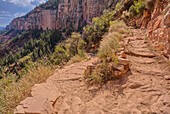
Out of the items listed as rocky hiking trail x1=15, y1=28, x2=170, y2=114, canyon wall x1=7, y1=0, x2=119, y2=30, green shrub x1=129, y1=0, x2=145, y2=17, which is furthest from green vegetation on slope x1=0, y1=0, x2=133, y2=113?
canyon wall x1=7, y1=0, x2=119, y2=30

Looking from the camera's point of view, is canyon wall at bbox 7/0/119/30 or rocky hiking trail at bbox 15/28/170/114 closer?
rocky hiking trail at bbox 15/28/170/114

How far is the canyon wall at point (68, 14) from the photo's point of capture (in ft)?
116

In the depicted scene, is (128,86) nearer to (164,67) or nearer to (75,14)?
(164,67)

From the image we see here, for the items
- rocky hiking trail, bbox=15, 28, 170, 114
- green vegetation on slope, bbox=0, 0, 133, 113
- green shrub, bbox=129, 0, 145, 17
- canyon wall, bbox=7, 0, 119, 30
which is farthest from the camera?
canyon wall, bbox=7, 0, 119, 30

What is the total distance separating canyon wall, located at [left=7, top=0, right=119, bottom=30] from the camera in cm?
3544

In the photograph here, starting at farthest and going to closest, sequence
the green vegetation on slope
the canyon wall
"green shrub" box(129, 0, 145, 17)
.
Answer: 1. the canyon wall
2. "green shrub" box(129, 0, 145, 17)
3. the green vegetation on slope

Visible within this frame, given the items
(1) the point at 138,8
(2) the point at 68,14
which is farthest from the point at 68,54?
(2) the point at 68,14

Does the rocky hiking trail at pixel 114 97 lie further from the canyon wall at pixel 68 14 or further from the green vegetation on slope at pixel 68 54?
the canyon wall at pixel 68 14

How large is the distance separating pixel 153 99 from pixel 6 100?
281 centimetres

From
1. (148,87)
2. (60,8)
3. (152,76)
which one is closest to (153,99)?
(148,87)

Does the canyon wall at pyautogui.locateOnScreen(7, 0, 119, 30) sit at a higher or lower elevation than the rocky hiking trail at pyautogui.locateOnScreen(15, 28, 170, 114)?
higher

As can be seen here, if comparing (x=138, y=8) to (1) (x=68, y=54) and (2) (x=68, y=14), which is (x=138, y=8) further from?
(2) (x=68, y=14)

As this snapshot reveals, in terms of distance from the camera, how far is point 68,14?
4988 centimetres

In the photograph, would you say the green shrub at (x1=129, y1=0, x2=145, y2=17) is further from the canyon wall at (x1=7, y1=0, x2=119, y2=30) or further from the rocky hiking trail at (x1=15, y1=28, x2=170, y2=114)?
the canyon wall at (x1=7, y1=0, x2=119, y2=30)
